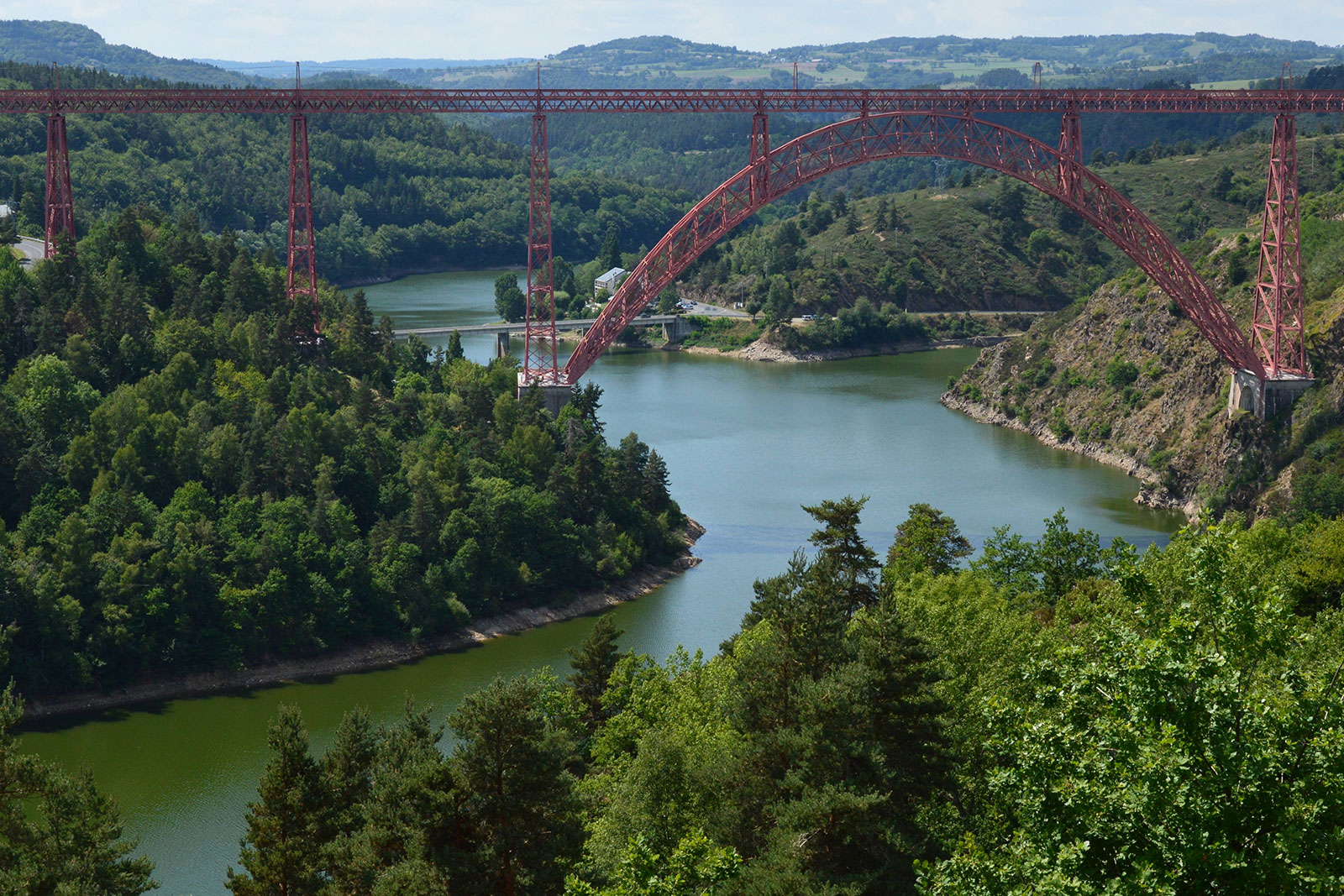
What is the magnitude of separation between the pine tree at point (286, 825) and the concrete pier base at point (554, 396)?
28.6m

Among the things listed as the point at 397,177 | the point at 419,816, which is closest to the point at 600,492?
the point at 419,816

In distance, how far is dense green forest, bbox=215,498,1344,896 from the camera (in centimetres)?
1323

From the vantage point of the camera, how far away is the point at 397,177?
12912 centimetres

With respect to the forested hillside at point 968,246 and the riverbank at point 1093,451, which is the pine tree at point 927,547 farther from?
the forested hillside at point 968,246

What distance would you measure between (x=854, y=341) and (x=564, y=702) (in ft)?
204

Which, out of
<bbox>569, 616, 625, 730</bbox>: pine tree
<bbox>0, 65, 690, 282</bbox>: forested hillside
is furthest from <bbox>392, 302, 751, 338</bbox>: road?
<bbox>569, 616, 625, 730</bbox>: pine tree

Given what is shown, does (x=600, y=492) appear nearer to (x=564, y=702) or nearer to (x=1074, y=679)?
(x=564, y=702)

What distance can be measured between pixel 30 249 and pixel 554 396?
1777 cm

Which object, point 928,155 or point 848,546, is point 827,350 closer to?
point 928,155

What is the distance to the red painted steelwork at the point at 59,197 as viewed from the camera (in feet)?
154

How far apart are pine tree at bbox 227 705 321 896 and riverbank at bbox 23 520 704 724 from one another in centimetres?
1539

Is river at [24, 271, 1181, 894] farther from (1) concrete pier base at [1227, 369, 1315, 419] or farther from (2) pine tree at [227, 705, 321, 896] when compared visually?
(2) pine tree at [227, 705, 321, 896]

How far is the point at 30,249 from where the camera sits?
5253 cm

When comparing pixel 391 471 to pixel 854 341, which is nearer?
A: pixel 391 471
